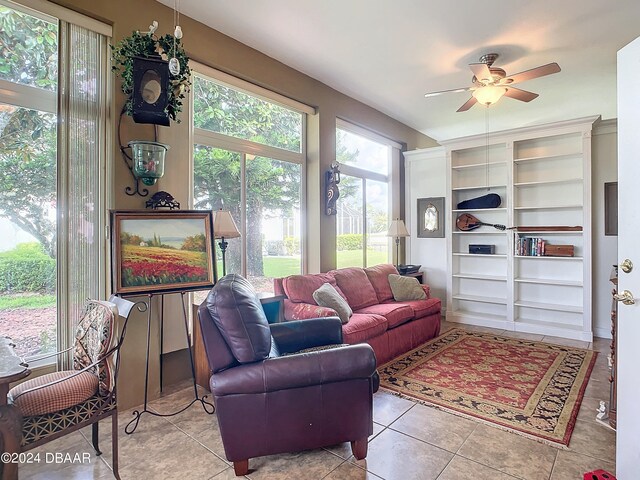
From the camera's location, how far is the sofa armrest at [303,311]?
309 centimetres

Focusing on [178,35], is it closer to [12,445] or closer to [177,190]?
[177,190]

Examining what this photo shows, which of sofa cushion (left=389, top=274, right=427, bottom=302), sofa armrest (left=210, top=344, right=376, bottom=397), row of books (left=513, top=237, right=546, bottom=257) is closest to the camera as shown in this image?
sofa armrest (left=210, top=344, right=376, bottom=397)

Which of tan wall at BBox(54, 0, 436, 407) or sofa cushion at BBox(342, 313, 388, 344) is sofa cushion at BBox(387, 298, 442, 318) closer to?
sofa cushion at BBox(342, 313, 388, 344)

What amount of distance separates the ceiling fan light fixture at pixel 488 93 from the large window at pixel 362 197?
6.01 feet

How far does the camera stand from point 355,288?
404 cm

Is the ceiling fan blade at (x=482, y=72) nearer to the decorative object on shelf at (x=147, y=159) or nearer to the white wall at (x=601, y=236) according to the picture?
the white wall at (x=601, y=236)

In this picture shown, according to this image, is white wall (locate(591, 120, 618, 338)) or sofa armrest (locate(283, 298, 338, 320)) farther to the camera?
white wall (locate(591, 120, 618, 338))

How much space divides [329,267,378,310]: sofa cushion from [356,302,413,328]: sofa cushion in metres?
0.10

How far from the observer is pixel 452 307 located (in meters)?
5.23

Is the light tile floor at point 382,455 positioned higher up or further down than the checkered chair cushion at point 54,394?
further down

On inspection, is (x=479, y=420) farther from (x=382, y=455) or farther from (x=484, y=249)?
(x=484, y=249)

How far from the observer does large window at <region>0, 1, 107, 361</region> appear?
90.2 inches

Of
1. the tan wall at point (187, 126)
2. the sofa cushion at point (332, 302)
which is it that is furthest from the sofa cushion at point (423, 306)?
the tan wall at point (187, 126)

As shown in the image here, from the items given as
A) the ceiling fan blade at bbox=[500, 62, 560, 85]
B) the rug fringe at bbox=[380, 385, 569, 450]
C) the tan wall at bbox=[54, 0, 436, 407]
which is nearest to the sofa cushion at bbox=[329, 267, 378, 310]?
the tan wall at bbox=[54, 0, 436, 407]
